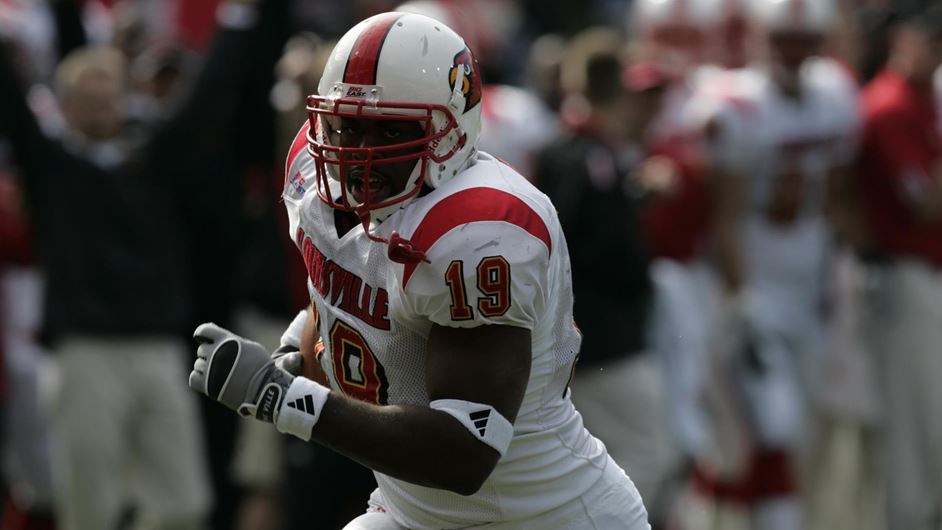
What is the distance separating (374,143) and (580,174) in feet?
9.99

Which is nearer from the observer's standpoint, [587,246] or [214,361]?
[214,361]

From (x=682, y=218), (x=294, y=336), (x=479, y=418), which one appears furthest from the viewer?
(x=682, y=218)

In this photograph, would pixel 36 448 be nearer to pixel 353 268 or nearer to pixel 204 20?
pixel 204 20

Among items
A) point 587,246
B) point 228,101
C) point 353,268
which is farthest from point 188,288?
point 353,268

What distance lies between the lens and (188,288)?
6.76m

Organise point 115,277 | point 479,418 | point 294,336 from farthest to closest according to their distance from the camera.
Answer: point 115,277 < point 294,336 < point 479,418

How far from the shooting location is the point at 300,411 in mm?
3053

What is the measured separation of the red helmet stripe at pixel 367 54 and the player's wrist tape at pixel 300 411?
596 millimetres

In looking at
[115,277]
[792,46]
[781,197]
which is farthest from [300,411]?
[792,46]

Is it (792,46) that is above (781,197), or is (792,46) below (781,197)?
above

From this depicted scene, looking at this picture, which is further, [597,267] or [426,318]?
[597,267]

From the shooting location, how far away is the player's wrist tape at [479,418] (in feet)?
9.98

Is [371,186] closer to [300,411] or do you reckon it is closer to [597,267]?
[300,411]

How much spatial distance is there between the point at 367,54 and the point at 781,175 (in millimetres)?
4125
